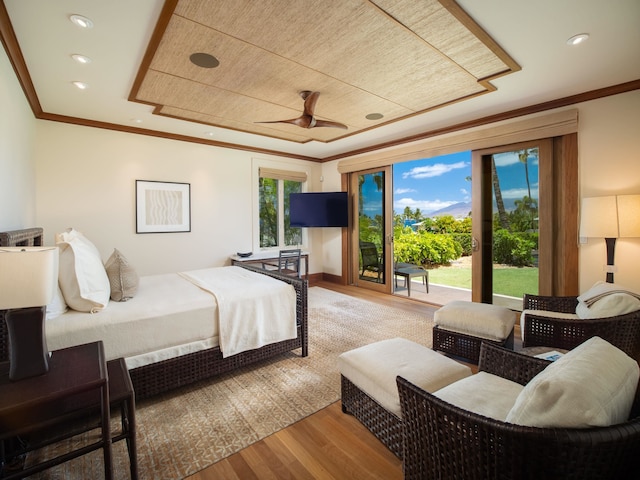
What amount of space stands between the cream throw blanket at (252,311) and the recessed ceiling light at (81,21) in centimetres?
203

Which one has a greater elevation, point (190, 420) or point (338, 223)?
point (338, 223)

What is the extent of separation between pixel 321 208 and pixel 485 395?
184 inches

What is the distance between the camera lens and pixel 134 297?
8.01ft

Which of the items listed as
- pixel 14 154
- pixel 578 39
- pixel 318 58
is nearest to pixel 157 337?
pixel 14 154

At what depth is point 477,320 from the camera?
8.67ft

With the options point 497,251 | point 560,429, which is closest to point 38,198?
point 560,429

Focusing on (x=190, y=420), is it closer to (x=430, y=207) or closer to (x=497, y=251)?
(x=497, y=251)

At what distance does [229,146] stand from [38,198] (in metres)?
2.60

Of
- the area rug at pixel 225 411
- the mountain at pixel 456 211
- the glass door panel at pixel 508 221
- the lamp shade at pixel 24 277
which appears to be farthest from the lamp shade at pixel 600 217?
the mountain at pixel 456 211

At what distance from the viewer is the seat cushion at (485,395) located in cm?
131

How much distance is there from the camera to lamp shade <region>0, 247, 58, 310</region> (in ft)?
3.78

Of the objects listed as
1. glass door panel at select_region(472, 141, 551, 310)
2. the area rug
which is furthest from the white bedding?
glass door panel at select_region(472, 141, 551, 310)

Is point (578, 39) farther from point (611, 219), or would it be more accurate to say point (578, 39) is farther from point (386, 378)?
point (386, 378)

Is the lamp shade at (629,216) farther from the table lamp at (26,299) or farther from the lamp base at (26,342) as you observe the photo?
the lamp base at (26,342)
